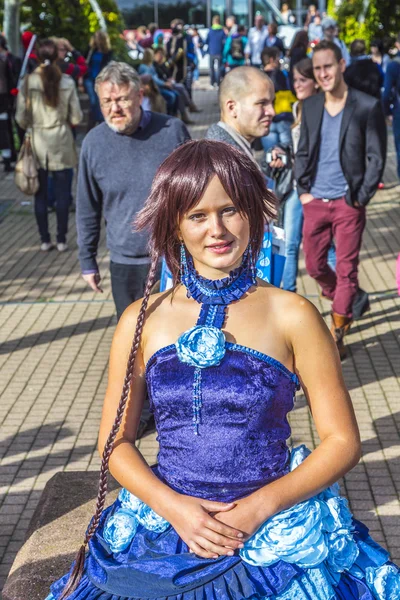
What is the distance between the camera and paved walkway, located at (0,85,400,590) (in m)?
4.82

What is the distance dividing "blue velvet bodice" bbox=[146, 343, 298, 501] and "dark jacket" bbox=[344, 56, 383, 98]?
8574 millimetres

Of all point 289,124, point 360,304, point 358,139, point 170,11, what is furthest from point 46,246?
point 170,11

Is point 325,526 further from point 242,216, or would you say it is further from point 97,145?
point 97,145

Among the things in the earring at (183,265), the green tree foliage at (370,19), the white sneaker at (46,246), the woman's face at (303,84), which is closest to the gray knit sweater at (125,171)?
the earring at (183,265)

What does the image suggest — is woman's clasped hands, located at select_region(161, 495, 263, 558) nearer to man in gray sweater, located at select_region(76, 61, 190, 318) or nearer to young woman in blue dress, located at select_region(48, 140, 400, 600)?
young woman in blue dress, located at select_region(48, 140, 400, 600)

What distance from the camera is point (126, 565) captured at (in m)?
2.27

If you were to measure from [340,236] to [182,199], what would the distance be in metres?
4.45

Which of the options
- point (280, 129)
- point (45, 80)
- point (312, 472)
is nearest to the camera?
point (312, 472)

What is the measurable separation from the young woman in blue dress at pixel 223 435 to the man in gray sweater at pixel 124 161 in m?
2.78

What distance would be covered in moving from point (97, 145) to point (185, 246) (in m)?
2.94

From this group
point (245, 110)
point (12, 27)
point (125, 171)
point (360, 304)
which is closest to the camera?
point (245, 110)

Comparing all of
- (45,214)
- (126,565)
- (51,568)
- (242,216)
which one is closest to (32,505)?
(51,568)

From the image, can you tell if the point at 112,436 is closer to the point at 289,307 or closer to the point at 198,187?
the point at 289,307

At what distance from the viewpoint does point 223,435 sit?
2.28 metres
